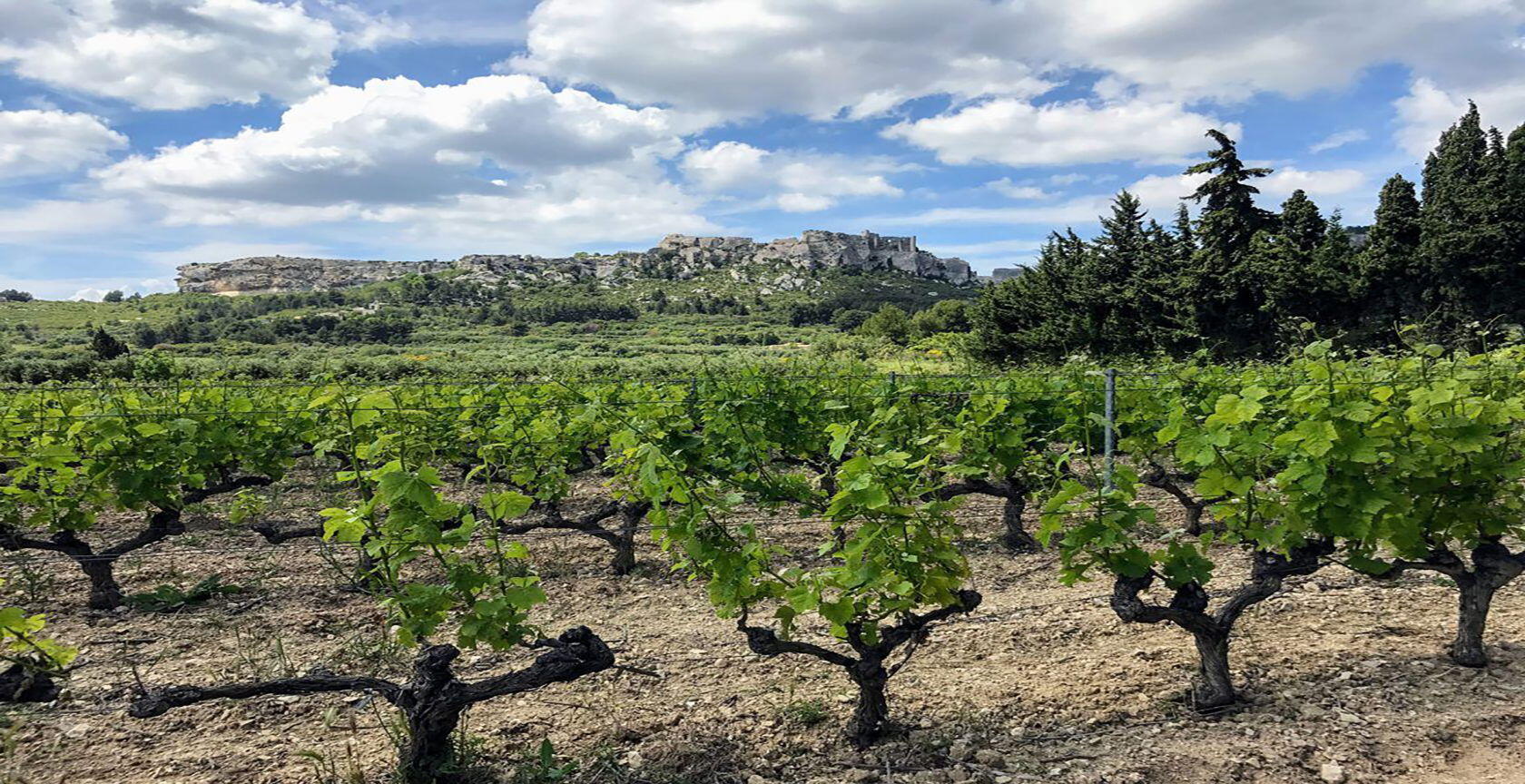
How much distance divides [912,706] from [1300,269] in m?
23.9

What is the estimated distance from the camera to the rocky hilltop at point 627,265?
445ft

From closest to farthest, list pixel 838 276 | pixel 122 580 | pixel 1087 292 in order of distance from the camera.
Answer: pixel 122 580
pixel 1087 292
pixel 838 276

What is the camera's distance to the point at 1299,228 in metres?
25.0

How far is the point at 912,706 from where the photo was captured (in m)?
3.73

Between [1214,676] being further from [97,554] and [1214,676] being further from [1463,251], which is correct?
[1463,251]

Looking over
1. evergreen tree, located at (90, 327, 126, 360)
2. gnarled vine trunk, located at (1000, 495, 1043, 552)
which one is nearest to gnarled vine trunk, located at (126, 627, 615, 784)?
gnarled vine trunk, located at (1000, 495, 1043, 552)

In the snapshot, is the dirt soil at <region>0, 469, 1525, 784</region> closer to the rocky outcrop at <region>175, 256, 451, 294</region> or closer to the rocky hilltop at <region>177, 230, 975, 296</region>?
the rocky hilltop at <region>177, 230, 975, 296</region>

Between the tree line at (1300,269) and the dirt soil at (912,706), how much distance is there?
17.8 metres

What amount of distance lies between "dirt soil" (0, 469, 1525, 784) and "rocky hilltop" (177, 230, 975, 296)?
409ft

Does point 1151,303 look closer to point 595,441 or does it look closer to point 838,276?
point 595,441

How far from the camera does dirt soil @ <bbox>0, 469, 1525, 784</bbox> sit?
319 cm

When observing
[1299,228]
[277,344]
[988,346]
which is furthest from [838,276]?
[1299,228]

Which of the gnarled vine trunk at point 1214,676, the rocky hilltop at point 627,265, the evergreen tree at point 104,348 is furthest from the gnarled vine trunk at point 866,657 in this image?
the rocky hilltop at point 627,265

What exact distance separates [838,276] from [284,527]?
386ft
